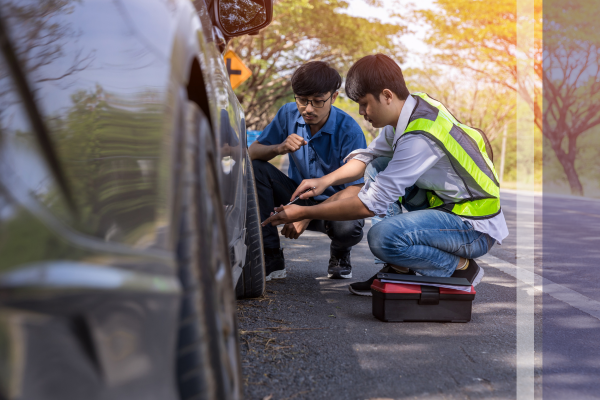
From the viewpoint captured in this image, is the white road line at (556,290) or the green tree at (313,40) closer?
the white road line at (556,290)

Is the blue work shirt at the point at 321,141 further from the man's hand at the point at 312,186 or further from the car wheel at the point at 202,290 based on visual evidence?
the car wheel at the point at 202,290

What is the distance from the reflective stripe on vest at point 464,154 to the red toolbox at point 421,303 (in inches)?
21.7

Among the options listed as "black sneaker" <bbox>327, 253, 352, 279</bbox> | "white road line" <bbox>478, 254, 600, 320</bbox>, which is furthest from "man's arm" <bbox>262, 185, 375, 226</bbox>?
"white road line" <bbox>478, 254, 600, 320</bbox>

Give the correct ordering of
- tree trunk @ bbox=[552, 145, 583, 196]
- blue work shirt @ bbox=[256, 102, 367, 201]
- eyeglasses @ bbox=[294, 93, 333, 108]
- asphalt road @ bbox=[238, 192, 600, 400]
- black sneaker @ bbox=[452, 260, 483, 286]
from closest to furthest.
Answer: asphalt road @ bbox=[238, 192, 600, 400] < black sneaker @ bbox=[452, 260, 483, 286] < eyeglasses @ bbox=[294, 93, 333, 108] < blue work shirt @ bbox=[256, 102, 367, 201] < tree trunk @ bbox=[552, 145, 583, 196]

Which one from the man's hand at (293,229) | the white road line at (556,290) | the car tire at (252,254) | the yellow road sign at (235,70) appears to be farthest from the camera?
the yellow road sign at (235,70)

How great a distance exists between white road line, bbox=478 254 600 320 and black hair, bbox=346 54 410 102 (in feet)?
4.90

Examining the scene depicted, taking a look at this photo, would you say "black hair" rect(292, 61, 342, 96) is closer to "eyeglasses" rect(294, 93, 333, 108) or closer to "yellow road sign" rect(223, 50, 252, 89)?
"eyeglasses" rect(294, 93, 333, 108)

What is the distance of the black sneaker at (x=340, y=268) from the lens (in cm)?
378

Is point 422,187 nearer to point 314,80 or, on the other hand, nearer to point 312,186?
point 312,186

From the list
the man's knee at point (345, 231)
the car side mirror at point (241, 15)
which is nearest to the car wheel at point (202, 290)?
the car side mirror at point (241, 15)

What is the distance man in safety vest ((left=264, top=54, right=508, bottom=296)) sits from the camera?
2.94 metres

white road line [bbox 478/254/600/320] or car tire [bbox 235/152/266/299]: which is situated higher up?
car tire [bbox 235/152/266/299]

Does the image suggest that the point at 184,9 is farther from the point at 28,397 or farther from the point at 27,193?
the point at 28,397

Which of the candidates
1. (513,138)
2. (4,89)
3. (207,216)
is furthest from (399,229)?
(513,138)
